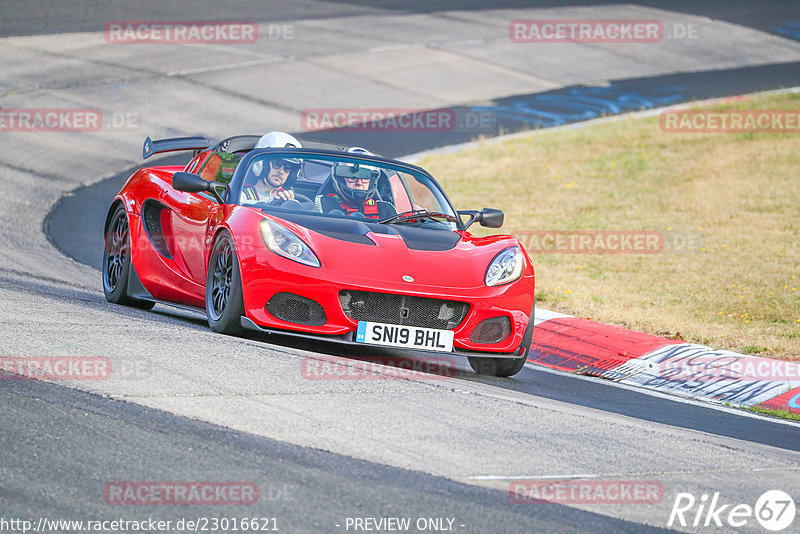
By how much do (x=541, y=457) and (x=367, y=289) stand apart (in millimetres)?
2097

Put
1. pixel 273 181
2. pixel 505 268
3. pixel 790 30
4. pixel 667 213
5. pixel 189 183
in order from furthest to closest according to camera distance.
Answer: pixel 790 30
pixel 667 213
pixel 273 181
pixel 189 183
pixel 505 268

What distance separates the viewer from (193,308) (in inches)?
338

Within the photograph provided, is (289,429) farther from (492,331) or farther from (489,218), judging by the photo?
(489,218)

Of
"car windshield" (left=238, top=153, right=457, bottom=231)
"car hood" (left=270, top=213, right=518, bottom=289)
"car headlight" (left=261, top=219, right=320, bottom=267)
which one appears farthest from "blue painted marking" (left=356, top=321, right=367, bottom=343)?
"car windshield" (left=238, top=153, right=457, bottom=231)

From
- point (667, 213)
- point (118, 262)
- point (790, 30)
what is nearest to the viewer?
point (118, 262)

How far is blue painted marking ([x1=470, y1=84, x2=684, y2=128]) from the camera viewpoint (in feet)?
76.8

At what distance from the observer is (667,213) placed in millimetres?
16594

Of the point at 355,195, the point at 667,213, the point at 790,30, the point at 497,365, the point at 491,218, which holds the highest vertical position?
the point at 790,30

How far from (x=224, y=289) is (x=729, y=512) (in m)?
3.83

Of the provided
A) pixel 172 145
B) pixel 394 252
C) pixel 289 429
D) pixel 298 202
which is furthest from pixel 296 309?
pixel 172 145

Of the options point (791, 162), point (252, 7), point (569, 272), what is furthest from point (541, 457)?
point (252, 7)

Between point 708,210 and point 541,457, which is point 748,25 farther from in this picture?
point 541,457

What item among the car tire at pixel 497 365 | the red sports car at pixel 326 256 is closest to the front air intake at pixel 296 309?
the red sports car at pixel 326 256

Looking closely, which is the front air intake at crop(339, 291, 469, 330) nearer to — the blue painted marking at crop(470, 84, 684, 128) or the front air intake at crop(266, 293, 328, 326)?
the front air intake at crop(266, 293, 328, 326)
